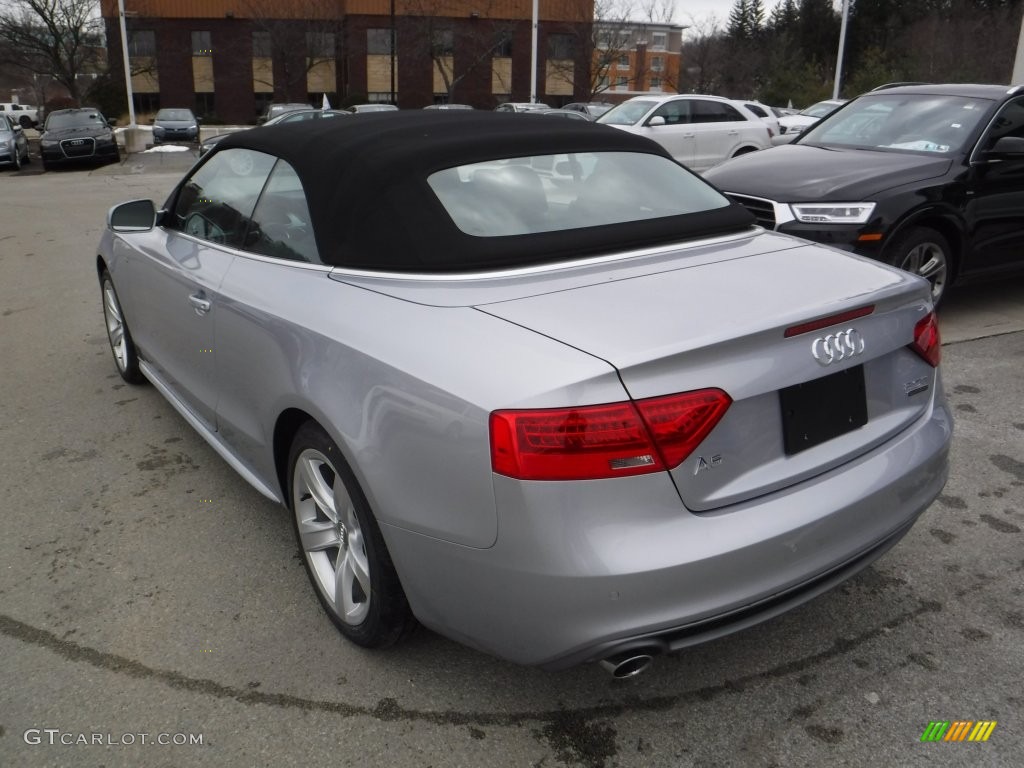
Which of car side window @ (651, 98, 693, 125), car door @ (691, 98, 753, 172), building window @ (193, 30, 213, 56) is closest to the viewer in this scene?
car side window @ (651, 98, 693, 125)

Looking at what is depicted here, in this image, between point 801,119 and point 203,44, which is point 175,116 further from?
point 203,44

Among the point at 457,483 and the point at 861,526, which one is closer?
the point at 457,483

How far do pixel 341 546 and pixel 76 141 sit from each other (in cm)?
2391

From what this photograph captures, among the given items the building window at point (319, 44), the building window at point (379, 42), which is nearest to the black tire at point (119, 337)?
the building window at point (319, 44)

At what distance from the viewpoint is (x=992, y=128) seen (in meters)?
6.36

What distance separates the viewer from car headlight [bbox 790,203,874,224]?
226 inches

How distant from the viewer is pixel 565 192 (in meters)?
3.12

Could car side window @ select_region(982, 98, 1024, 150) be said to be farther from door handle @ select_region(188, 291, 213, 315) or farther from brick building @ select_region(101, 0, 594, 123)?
brick building @ select_region(101, 0, 594, 123)

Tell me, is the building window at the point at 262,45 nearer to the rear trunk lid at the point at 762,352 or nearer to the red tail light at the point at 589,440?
the rear trunk lid at the point at 762,352

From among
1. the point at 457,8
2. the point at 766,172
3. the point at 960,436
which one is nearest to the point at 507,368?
the point at 960,436

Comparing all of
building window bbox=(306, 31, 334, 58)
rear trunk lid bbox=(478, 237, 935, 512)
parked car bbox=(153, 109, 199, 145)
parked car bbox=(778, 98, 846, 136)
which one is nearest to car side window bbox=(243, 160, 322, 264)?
rear trunk lid bbox=(478, 237, 935, 512)

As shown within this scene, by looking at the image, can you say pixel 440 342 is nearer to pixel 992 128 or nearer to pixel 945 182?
pixel 945 182

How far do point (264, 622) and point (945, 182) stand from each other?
5336mm

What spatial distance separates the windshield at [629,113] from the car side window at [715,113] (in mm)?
865
